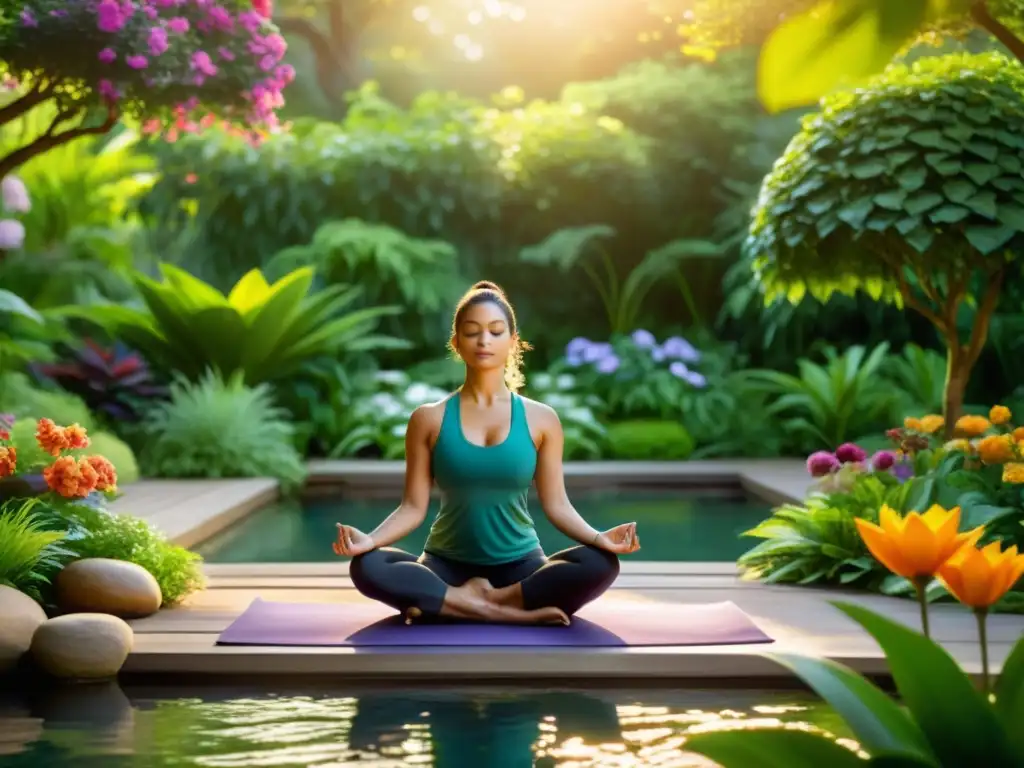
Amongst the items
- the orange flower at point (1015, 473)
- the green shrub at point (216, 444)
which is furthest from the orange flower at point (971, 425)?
the green shrub at point (216, 444)

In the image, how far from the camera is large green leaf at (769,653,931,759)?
58.9 inches

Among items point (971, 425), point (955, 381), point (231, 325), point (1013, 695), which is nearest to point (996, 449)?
point (971, 425)

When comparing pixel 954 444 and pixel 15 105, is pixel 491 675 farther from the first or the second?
pixel 15 105

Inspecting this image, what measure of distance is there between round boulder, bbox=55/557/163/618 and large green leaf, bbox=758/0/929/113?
3.20 m

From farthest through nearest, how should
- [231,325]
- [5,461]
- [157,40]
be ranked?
[231,325] < [157,40] < [5,461]

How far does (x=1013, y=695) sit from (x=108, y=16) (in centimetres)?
431

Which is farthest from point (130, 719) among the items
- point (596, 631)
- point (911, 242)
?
point (911, 242)

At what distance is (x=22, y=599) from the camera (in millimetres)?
3289

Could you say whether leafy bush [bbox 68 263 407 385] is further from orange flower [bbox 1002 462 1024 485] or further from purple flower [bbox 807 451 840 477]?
orange flower [bbox 1002 462 1024 485]

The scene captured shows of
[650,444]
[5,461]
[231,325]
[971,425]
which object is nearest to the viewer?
[5,461]

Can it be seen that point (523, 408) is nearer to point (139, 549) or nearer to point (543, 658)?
point (543, 658)

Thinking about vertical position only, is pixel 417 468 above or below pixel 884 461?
below

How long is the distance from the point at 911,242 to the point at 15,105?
3453 millimetres

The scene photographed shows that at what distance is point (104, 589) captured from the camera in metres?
3.56
